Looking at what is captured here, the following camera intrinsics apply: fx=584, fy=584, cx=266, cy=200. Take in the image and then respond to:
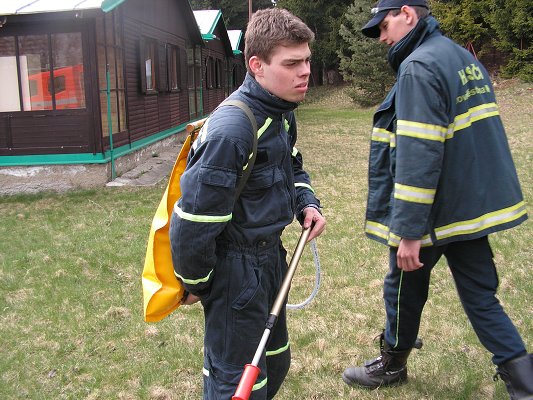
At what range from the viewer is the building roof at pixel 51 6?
862 centimetres

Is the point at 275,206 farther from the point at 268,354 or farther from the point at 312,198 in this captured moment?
the point at 268,354

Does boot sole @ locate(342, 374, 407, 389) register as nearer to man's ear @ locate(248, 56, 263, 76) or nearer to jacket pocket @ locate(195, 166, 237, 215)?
jacket pocket @ locate(195, 166, 237, 215)

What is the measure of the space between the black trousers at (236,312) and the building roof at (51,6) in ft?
24.5

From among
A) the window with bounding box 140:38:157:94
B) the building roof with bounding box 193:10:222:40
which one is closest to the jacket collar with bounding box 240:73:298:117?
the window with bounding box 140:38:157:94

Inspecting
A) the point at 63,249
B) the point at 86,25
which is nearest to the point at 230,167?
the point at 63,249

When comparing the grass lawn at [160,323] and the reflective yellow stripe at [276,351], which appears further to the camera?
the grass lawn at [160,323]

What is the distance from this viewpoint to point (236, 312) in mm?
2248

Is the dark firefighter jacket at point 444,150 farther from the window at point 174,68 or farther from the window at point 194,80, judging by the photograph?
the window at point 194,80

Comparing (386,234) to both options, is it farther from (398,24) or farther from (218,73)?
(218,73)

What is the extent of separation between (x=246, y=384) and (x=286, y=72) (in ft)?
3.72

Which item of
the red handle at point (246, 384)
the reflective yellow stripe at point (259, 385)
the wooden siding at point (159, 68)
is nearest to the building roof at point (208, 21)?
the wooden siding at point (159, 68)

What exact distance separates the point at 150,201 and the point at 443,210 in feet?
21.0

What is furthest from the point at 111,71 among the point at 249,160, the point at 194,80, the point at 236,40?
the point at 236,40

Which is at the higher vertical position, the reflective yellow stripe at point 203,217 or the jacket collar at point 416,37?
the jacket collar at point 416,37
